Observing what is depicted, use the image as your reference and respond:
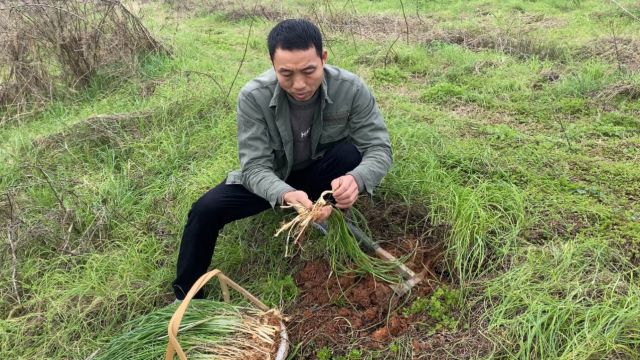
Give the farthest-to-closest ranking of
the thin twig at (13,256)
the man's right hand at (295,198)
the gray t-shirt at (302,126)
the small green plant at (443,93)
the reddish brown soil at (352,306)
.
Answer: the small green plant at (443,93) → the thin twig at (13,256) → the gray t-shirt at (302,126) → the reddish brown soil at (352,306) → the man's right hand at (295,198)

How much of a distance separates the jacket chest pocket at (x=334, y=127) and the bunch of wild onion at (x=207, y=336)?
95cm

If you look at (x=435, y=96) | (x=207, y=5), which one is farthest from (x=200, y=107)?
(x=207, y=5)

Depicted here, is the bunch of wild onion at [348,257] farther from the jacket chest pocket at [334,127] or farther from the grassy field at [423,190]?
the jacket chest pocket at [334,127]

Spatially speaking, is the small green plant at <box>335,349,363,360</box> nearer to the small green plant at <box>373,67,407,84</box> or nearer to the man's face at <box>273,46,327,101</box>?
the man's face at <box>273,46,327,101</box>

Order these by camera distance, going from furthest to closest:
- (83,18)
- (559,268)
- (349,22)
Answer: (349,22)
(83,18)
(559,268)

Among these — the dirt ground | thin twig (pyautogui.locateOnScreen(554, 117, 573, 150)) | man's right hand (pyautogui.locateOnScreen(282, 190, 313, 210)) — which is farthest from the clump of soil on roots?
thin twig (pyautogui.locateOnScreen(554, 117, 573, 150))

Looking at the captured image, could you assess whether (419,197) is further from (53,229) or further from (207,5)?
(207,5)

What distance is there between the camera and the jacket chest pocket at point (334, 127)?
2.51 m

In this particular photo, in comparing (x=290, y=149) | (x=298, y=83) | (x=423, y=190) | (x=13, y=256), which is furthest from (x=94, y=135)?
(x=423, y=190)

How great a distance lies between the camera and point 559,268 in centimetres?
221

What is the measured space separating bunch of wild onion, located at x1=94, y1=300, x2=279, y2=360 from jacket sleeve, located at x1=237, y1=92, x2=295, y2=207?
0.58 meters

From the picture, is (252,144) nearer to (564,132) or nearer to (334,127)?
(334,127)

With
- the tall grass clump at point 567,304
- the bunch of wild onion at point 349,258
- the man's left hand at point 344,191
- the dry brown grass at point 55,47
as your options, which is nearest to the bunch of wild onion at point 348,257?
the bunch of wild onion at point 349,258

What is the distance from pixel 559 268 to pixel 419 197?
2.72ft
